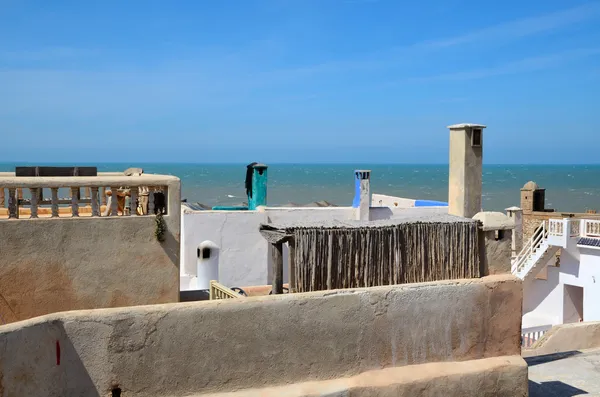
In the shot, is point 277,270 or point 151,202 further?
point 151,202

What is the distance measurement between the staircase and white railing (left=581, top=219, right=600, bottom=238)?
0.99 meters

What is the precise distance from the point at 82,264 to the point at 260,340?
8.50 feet

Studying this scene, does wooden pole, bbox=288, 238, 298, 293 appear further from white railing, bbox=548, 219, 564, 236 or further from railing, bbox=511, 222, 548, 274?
railing, bbox=511, 222, 548, 274

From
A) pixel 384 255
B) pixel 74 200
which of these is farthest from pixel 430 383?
pixel 74 200

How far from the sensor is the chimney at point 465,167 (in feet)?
41.8

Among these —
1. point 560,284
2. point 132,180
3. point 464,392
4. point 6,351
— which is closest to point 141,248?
point 132,180

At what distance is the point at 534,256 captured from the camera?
70.2 ft

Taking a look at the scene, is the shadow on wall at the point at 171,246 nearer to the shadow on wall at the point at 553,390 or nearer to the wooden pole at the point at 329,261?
the wooden pole at the point at 329,261

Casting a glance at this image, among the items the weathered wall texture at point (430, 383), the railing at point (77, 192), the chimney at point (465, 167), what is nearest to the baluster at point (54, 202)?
the railing at point (77, 192)

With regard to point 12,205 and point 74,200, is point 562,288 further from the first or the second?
point 12,205

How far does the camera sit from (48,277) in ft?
27.1

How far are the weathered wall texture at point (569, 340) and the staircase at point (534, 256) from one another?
699 centimetres

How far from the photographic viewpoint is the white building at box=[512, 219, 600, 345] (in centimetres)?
1989

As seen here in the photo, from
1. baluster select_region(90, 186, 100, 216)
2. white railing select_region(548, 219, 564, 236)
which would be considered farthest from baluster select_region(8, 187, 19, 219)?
white railing select_region(548, 219, 564, 236)
